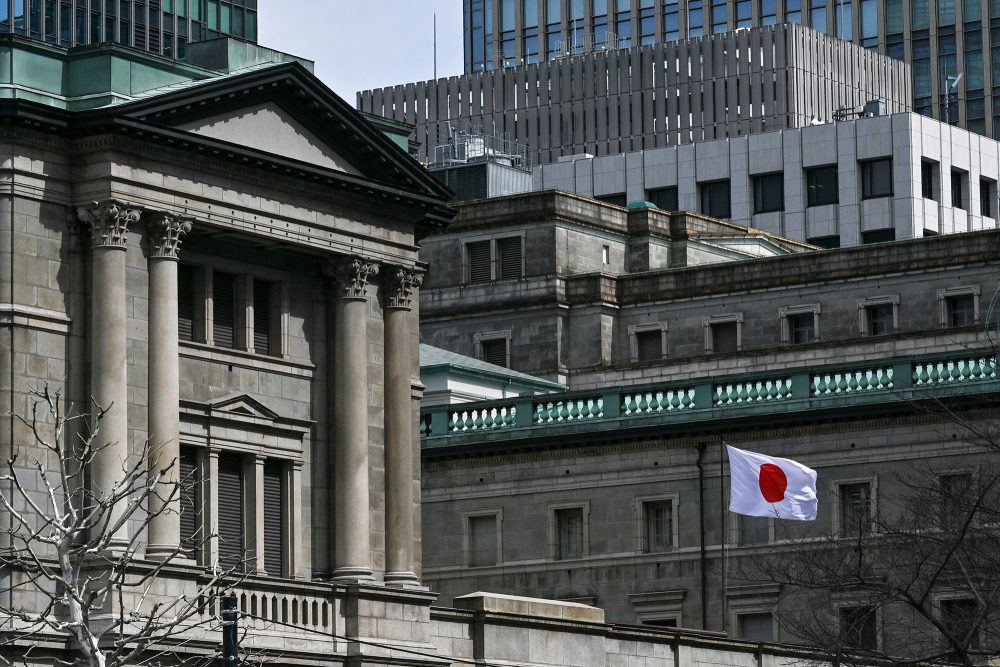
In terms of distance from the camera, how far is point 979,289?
314 feet

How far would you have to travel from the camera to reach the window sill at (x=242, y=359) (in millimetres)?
64438

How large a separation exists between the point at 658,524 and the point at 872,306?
15136mm

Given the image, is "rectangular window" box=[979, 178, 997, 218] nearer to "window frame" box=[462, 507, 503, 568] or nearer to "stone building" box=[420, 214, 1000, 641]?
"stone building" box=[420, 214, 1000, 641]

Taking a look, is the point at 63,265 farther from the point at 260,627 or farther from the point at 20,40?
the point at 260,627

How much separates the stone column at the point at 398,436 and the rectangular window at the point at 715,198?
66.3 m

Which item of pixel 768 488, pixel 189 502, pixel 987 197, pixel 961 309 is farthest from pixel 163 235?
pixel 987 197

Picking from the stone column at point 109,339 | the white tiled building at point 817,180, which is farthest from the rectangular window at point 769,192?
the stone column at point 109,339

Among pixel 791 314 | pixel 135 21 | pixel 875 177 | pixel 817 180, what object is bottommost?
pixel 791 314

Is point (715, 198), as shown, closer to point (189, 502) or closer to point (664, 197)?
point (664, 197)

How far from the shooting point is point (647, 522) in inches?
3418

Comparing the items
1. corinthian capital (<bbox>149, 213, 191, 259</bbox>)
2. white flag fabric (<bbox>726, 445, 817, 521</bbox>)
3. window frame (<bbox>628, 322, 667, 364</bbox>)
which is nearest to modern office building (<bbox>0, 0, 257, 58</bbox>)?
window frame (<bbox>628, 322, 667, 364</bbox>)

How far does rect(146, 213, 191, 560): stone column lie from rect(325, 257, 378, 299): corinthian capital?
5719mm

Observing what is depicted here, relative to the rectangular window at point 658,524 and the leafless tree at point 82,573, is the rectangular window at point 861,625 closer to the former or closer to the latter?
the rectangular window at point 658,524

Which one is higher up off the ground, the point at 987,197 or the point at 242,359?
the point at 987,197
